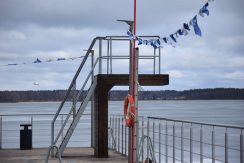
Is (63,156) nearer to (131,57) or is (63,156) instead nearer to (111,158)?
(111,158)

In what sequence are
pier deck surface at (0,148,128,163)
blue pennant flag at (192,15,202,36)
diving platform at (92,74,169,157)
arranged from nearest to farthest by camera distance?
blue pennant flag at (192,15,202,36), pier deck surface at (0,148,128,163), diving platform at (92,74,169,157)

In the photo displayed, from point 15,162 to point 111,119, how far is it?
4.35m

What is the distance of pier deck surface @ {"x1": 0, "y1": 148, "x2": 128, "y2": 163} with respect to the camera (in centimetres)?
1336

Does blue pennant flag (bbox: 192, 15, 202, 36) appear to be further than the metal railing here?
No

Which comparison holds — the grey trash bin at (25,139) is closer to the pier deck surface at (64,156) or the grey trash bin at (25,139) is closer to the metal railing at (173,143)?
the pier deck surface at (64,156)

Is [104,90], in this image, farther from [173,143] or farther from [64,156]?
[173,143]

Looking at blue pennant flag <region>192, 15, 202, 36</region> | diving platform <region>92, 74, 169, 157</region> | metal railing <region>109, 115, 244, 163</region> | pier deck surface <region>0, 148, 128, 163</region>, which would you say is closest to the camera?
blue pennant flag <region>192, 15, 202, 36</region>

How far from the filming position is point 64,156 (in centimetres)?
1454

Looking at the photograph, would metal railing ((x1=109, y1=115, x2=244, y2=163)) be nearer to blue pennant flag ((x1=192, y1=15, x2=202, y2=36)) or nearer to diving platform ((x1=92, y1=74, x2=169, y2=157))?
diving platform ((x1=92, y1=74, x2=169, y2=157))

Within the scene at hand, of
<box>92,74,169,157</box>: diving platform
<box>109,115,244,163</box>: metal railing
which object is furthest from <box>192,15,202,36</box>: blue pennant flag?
<box>92,74,169,157</box>: diving platform

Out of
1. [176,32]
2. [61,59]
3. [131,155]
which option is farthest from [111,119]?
[176,32]

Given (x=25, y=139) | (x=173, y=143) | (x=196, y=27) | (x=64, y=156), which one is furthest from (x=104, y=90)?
(x=196, y=27)

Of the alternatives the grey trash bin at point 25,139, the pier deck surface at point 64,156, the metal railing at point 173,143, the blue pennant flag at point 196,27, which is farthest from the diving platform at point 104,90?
the blue pennant flag at point 196,27

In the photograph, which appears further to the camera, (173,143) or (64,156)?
(64,156)
